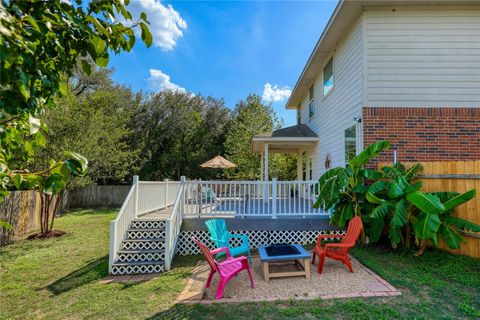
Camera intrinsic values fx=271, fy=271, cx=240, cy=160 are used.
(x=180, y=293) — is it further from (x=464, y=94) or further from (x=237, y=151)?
(x=237, y=151)

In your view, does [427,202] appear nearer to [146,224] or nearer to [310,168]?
[146,224]

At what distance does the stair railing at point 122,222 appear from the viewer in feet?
19.5

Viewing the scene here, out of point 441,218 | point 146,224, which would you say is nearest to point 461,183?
point 441,218

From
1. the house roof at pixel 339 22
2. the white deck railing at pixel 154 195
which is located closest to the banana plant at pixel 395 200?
the house roof at pixel 339 22

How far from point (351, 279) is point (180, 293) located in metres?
3.10

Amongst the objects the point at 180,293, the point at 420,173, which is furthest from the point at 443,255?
the point at 180,293

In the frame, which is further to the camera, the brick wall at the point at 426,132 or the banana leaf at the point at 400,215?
the brick wall at the point at 426,132

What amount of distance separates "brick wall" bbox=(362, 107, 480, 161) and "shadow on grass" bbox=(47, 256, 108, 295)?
7222 millimetres

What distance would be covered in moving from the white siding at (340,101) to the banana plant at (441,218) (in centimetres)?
297

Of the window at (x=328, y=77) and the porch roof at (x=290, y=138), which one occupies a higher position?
the window at (x=328, y=77)

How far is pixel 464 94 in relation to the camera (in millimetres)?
7320

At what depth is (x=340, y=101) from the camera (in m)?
8.86

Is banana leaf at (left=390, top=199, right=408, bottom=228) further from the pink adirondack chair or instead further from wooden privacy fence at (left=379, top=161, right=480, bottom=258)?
the pink adirondack chair

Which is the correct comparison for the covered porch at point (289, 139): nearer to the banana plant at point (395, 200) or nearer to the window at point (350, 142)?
the window at point (350, 142)
